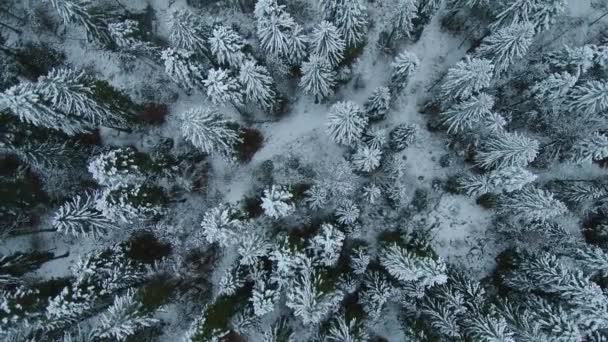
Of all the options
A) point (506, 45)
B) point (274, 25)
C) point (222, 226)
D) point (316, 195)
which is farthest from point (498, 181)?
point (222, 226)

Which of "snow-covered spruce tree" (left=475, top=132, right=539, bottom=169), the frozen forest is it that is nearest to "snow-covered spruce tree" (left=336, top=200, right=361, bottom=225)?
the frozen forest

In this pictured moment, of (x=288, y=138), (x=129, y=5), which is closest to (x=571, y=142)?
(x=288, y=138)

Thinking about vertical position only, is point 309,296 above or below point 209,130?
below

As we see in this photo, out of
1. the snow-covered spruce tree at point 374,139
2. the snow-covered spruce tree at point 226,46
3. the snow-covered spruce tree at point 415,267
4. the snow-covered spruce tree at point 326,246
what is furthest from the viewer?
the snow-covered spruce tree at point 374,139

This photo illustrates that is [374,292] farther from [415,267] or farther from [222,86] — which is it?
[222,86]

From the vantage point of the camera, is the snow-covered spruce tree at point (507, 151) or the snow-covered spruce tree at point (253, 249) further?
the snow-covered spruce tree at point (253, 249)

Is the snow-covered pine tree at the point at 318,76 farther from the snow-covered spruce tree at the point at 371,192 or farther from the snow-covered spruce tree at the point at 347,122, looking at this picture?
the snow-covered spruce tree at the point at 371,192

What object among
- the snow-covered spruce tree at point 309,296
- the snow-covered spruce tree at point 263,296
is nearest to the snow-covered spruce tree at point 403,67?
the snow-covered spruce tree at point 309,296

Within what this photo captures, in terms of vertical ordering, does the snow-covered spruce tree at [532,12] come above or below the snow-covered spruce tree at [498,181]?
above
